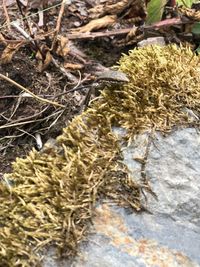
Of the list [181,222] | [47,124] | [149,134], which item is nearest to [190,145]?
[149,134]

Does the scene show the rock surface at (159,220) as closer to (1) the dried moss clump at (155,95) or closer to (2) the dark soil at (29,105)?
(1) the dried moss clump at (155,95)

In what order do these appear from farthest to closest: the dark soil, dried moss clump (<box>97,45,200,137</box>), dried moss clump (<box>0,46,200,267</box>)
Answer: the dark soil
dried moss clump (<box>97,45,200,137</box>)
dried moss clump (<box>0,46,200,267</box>)

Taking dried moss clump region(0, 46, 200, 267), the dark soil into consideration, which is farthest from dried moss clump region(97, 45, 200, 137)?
the dark soil

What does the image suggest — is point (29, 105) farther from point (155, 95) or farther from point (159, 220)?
point (159, 220)

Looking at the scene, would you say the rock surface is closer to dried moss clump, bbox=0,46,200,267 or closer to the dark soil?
dried moss clump, bbox=0,46,200,267

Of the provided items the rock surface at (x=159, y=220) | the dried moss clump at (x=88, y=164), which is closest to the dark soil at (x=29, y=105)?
the dried moss clump at (x=88, y=164)

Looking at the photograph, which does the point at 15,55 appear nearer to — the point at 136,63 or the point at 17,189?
the point at 136,63

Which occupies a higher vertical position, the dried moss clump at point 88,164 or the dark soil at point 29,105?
the dried moss clump at point 88,164
